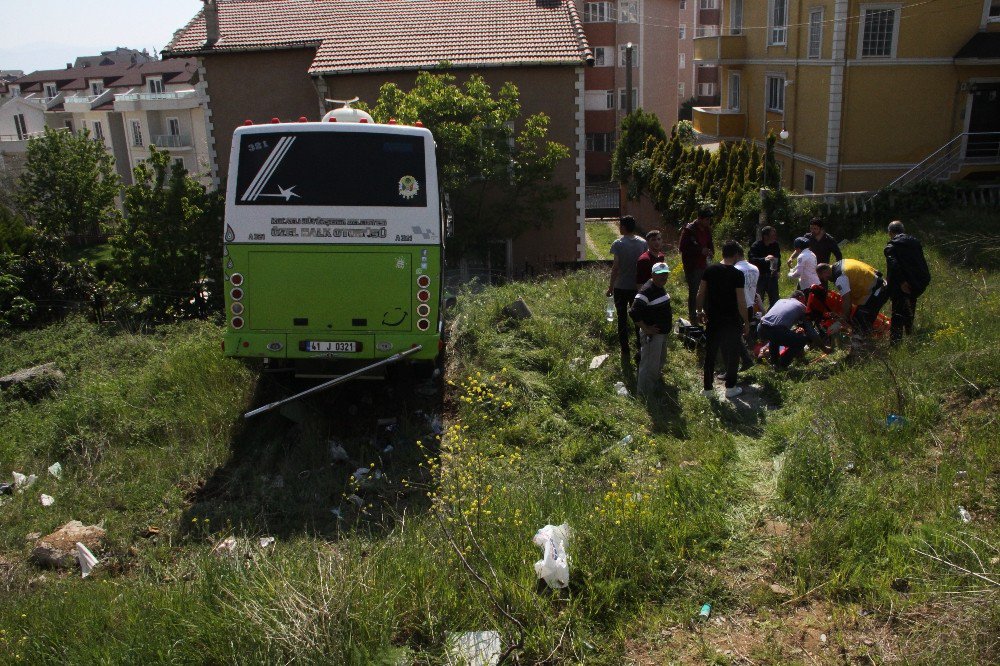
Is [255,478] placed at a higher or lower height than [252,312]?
lower

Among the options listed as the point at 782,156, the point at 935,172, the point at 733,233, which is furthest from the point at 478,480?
the point at 782,156

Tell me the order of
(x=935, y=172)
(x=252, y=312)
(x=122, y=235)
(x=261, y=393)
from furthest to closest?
1. (x=935, y=172)
2. (x=122, y=235)
3. (x=261, y=393)
4. (x=252, y=312)

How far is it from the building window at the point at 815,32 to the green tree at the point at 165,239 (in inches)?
747

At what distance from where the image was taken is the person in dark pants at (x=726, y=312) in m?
8.13

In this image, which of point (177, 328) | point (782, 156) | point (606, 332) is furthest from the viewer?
point (782, 156)

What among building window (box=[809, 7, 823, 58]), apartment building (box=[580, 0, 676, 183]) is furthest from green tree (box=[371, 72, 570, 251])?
apartment building (box=[580, 0, 676, 183])

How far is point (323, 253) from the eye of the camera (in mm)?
8320

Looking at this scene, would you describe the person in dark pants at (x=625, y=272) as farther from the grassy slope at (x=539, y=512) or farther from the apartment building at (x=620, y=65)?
the apartment building at (x=620, y=65)

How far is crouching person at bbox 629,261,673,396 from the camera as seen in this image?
8172 millimetres

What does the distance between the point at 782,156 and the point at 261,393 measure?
23852 mm

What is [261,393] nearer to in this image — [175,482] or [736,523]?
[175,482]

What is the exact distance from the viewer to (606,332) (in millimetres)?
10102

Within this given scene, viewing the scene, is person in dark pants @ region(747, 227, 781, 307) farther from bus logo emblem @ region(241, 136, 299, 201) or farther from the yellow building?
the yellow building

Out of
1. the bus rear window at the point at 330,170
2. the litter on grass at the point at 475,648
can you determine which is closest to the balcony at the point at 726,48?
the bus rear window at the point at 330,170
